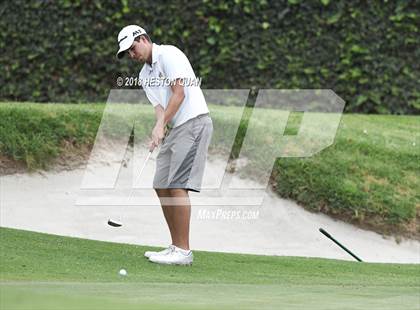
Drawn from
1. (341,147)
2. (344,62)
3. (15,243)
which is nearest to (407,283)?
(15,243)

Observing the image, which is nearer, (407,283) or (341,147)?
(407,283)

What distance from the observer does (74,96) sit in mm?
16109

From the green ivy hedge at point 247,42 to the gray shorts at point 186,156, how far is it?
20.8 feet

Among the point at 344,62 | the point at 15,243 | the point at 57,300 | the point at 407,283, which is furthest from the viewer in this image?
the point at 344,62

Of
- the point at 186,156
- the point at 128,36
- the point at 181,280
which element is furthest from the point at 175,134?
the point at 181,280

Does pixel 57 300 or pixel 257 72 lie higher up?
pixel 57 300

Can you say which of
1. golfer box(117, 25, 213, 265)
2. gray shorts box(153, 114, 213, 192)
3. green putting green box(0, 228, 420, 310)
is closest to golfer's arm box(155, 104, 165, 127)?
golfer box(117, 25, 213, 265)

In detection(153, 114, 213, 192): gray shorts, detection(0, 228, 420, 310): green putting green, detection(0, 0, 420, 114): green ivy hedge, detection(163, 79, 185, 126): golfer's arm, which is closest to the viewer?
detection(0, 228, 420, 310): green putting green

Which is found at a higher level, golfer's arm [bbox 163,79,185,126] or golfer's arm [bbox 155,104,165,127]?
golfer's arm [bbox 163,79,185,126]

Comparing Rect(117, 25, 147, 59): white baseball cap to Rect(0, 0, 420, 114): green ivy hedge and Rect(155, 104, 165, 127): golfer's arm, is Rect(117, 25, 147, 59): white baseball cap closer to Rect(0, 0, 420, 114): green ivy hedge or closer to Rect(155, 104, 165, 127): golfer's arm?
Rect(155, 104, 165, 127): golfer's arm

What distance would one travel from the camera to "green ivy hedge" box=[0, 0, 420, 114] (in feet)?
51.6

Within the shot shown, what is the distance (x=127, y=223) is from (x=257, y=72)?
4.52 metres

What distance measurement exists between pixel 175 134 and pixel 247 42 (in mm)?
6462

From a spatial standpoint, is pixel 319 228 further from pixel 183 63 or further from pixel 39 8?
pixel 39 8
